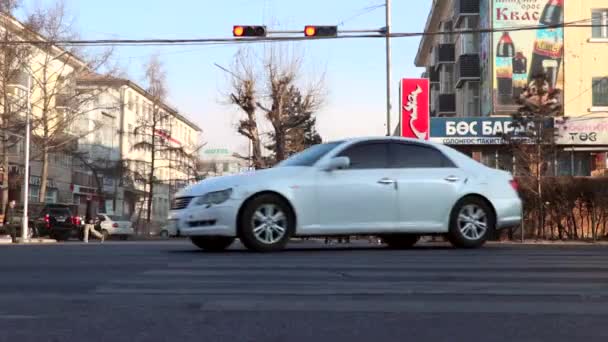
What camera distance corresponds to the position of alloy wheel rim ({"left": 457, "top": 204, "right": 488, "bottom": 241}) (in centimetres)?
1089

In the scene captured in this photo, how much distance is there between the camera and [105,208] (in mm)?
74062

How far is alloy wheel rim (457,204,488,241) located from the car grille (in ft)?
11.6

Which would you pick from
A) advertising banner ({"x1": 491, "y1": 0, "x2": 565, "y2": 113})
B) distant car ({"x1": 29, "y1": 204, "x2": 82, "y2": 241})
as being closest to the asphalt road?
distant car ({"x1": 29, "y1": 204, "x2": 82, "y2": 241})

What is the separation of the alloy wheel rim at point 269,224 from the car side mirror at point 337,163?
2.69ft

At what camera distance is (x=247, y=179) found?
10133 millimetres

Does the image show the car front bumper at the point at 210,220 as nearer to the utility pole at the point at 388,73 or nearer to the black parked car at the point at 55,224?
the utility pole at the point at 388,73

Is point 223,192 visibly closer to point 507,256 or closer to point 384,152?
point 384,152

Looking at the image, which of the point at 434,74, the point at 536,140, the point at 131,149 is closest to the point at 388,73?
the point at 536,140

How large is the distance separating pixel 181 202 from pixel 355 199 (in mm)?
2235

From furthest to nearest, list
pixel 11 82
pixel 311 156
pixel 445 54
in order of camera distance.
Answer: pixel 445 54 → pixel 11 82 → pixel 311 156

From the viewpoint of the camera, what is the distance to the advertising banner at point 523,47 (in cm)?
3747

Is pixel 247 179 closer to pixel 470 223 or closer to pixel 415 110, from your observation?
pixel 470 223

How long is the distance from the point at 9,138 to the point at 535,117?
28.6 meters

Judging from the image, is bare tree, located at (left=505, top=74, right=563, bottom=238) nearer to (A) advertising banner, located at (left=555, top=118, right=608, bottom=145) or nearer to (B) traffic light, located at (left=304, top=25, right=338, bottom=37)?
(B) traffic light, located at (left=304, top=25, right=338, bottom=37)
